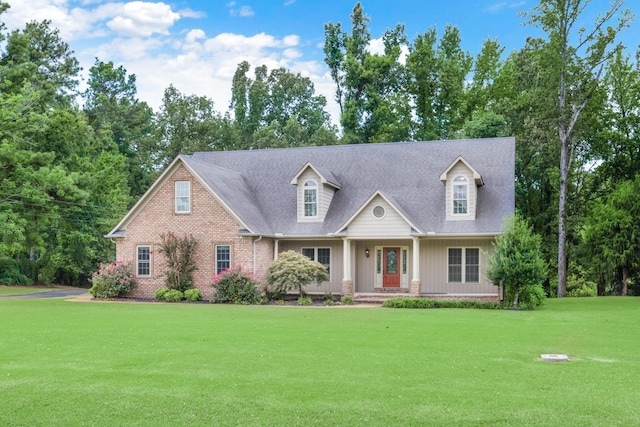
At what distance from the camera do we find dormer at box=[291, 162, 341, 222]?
30.2 metres

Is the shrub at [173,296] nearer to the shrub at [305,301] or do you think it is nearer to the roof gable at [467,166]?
the shrub at [305,301]

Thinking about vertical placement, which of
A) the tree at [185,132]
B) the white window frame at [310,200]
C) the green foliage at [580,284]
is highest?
the tree at [185,132]

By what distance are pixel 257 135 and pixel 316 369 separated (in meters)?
45.2

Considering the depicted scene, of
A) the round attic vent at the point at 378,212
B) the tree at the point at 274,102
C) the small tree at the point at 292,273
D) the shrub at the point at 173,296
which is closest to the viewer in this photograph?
the small tree at the point at 292,273

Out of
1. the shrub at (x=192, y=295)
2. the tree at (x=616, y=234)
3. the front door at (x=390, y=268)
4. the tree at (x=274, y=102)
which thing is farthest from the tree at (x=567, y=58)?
the tree at (x=274, y=102)

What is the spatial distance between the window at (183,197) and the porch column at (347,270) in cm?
723

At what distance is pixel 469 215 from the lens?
28.2 metres

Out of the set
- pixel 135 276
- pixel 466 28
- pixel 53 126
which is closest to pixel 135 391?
pixel 135 276

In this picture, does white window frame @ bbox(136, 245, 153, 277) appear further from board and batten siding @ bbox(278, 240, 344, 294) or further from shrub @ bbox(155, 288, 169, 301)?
board and batten siding @ bbox(278, 240, 344, 294)

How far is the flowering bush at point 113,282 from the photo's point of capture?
28438 mm

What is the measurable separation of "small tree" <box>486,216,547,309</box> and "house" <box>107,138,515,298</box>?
2.48m

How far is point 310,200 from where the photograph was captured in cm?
3047

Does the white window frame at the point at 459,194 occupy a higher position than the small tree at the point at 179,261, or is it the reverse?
the white window frame at the point at 459,194

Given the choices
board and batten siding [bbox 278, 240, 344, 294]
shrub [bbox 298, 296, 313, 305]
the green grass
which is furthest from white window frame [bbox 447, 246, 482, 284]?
the green grass
